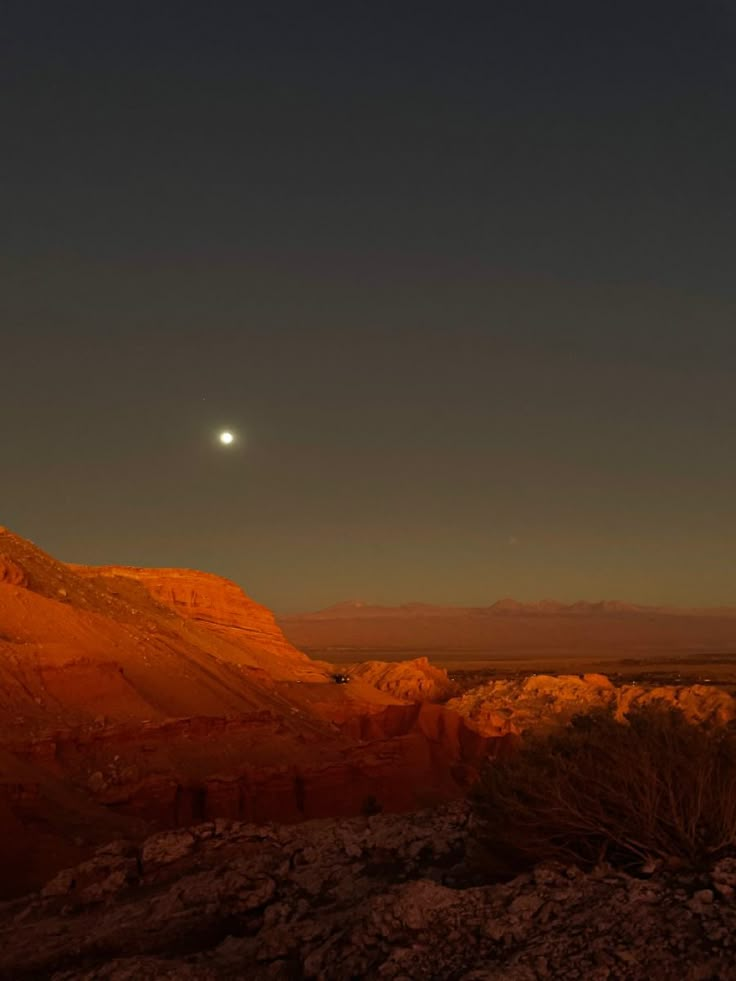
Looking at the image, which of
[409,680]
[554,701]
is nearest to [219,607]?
[409,680]

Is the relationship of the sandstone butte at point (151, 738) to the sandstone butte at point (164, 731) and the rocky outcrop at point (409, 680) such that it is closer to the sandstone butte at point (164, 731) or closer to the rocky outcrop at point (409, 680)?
the sandstone butte at point (164, 731)

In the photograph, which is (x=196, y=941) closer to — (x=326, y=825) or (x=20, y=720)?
(x=326, y=825)

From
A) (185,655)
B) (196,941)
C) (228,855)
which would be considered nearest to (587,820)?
(196,941)

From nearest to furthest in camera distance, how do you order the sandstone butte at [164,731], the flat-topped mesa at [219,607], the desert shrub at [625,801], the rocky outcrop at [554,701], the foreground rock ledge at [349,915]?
the foreground rock ledge at [349,915]
the desert shrub at [625,801]
the sandstone butte at [164,731]
the rocky outcrop at [554,701]
the flat-topped mesa at [219,607]

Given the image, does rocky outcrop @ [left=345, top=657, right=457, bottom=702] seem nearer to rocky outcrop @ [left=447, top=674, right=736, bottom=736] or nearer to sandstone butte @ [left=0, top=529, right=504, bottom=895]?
rocky outcrop @ [left=447, top=674, right=736, bottom=736]

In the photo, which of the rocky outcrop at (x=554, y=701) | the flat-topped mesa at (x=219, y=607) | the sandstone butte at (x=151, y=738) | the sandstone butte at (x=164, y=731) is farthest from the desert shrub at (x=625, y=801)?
the flat-topped mesa at (x=219, y=607)

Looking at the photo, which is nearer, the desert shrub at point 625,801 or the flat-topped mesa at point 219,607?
the desert shrub at point 625,801
